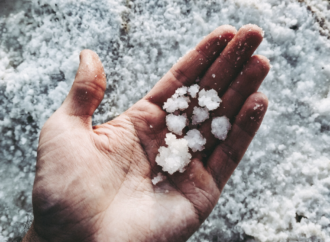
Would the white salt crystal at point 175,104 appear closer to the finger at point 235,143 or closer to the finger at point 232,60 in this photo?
the finger at point 232,60

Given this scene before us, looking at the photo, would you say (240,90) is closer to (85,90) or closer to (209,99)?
(209,99)

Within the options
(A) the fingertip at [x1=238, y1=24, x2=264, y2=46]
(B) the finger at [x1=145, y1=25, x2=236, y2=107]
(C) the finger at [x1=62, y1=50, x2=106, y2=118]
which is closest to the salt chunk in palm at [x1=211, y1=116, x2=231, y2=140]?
(B) the finger at [x1=145, y1=25, x2=236, y2=107]

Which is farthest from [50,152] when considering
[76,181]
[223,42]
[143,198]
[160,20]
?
[160,20]

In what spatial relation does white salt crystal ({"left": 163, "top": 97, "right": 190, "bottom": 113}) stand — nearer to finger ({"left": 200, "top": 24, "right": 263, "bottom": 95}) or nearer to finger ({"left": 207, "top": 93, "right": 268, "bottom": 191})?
finger ({"left": 200, "top": 24, "right": 263, "bottom": 95})

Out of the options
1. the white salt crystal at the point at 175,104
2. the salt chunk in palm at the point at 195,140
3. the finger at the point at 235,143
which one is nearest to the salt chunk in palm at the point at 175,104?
the white salt crystal at the point at 175,104

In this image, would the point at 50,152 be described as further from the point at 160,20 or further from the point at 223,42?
the point at 160,20

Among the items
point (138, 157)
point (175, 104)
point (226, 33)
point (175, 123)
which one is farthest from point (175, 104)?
point (226, 33)
